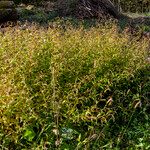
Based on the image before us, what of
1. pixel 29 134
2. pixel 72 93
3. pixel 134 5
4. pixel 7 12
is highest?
pixel 7 12

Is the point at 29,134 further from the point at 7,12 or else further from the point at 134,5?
the point at 134,5

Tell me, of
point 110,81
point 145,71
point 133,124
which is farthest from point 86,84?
point 145,71

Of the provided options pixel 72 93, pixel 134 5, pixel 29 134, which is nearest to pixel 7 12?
pixel 72 93

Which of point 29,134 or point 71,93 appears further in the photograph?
point 71,93

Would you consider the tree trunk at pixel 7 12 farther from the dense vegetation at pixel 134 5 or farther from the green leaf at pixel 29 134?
the dense vegetation at pixel 134 5

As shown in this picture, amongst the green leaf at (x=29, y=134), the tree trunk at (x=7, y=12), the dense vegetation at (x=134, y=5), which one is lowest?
the green leaf at (x=29, y=134)

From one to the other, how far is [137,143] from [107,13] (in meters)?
10.4

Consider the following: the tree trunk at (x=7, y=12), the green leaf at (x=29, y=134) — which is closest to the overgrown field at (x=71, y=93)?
the green leaf at (x=29, y=134)

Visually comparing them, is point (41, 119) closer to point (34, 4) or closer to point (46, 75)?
point (46, 75)

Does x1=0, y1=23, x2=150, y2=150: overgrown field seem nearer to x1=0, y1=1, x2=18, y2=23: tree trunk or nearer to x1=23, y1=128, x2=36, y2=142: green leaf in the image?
x1=23, y1=128, x2=36, y2=142: green leaf

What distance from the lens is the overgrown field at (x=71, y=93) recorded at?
174 inches

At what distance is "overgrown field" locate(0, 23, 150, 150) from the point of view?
174 inches

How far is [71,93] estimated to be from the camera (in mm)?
4645

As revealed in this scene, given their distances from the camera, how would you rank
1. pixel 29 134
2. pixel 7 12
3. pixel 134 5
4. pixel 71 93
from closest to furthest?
pixel 29 134 < pixel 71 93 < pixel 7 12 < pixel 134 5
